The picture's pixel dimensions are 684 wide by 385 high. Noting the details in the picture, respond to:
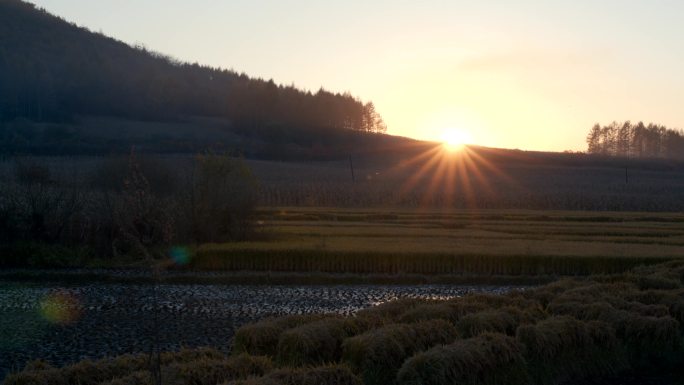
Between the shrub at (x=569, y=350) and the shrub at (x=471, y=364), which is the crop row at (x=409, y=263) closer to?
the shrub at (x=569, y=350)

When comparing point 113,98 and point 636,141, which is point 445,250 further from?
point 636,141

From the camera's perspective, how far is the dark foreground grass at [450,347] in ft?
34.9

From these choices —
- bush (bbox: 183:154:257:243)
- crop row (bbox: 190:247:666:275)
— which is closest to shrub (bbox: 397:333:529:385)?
crop row (bbox: 190:247:666:275)

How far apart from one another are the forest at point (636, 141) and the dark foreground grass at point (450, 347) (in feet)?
572

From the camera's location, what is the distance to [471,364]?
1159cm

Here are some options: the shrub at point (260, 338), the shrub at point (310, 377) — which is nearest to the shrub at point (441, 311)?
the shrub at point (260, 338)

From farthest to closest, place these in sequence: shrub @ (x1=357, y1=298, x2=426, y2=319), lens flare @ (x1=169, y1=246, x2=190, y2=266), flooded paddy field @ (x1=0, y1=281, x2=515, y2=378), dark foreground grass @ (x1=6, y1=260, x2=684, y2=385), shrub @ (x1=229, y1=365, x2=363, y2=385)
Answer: lens flare @ (x1=169, y1=246, x2=190, y2=266), flooded paddy field @ (x1=0, y1=281, x2=515, y2=378), shrub @ (x1=357, y1=298, x2=426, y2=319), dark foreground grass @ (x1=6, y1=260, x2=684, y2=385), shrub @ (x1=229, y1=365, x2=363, y2=385)

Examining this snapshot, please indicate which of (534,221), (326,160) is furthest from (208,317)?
(326,160)

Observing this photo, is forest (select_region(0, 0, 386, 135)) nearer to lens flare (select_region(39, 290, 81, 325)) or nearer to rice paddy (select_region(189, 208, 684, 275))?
rice paddy (select_region(189, 208, 684, 275))

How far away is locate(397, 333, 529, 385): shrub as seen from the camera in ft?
36.3

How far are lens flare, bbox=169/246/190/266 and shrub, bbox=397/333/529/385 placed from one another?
20781 millimetres

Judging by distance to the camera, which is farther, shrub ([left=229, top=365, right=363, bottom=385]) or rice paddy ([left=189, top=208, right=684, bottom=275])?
rice paddy ([left=189, top=208, right=684, bottom=275])

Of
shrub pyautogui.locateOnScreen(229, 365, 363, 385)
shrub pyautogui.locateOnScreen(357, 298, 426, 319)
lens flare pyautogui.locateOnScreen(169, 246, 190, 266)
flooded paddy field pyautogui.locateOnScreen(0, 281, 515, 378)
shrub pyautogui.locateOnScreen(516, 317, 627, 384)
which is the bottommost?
flooded paddy field pyautogui.locateOnScreen(0, 281, 515, 378)

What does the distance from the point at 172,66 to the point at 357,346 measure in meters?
183
